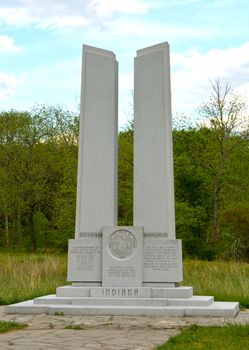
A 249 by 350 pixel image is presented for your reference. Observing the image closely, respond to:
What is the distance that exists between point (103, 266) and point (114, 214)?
1.12m

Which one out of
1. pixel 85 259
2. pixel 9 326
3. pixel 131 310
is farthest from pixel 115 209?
pixel 9 326

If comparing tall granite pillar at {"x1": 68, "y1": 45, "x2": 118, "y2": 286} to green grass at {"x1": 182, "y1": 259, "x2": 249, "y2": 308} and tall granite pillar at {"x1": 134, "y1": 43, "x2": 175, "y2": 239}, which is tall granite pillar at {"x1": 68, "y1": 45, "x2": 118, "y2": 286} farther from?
green grass at {"x1": 182, "y1": 259, "x2": 249, "y2": 308}

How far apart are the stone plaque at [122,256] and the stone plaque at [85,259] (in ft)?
0.61

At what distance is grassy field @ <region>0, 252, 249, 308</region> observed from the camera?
15613 mm

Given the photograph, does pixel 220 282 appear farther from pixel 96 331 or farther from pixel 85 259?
pixel 96 331

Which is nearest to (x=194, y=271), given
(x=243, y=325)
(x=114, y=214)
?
Answer: (x=114, y=214)

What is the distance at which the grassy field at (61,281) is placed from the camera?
15613 mm

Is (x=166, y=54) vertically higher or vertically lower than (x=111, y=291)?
higher

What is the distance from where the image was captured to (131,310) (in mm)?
12391

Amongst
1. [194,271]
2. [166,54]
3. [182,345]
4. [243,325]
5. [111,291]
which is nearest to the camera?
[182,345]

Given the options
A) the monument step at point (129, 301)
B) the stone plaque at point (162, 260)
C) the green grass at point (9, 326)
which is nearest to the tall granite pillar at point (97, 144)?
the stone plaque at point (162, 260)

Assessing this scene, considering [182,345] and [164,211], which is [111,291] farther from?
[182,345]

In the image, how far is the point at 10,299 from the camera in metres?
14.9

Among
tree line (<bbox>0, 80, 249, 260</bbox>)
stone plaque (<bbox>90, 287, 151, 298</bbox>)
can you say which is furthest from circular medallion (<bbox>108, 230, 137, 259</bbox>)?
tree line (<bbox>0, 80, 249, 260</bbox>)
